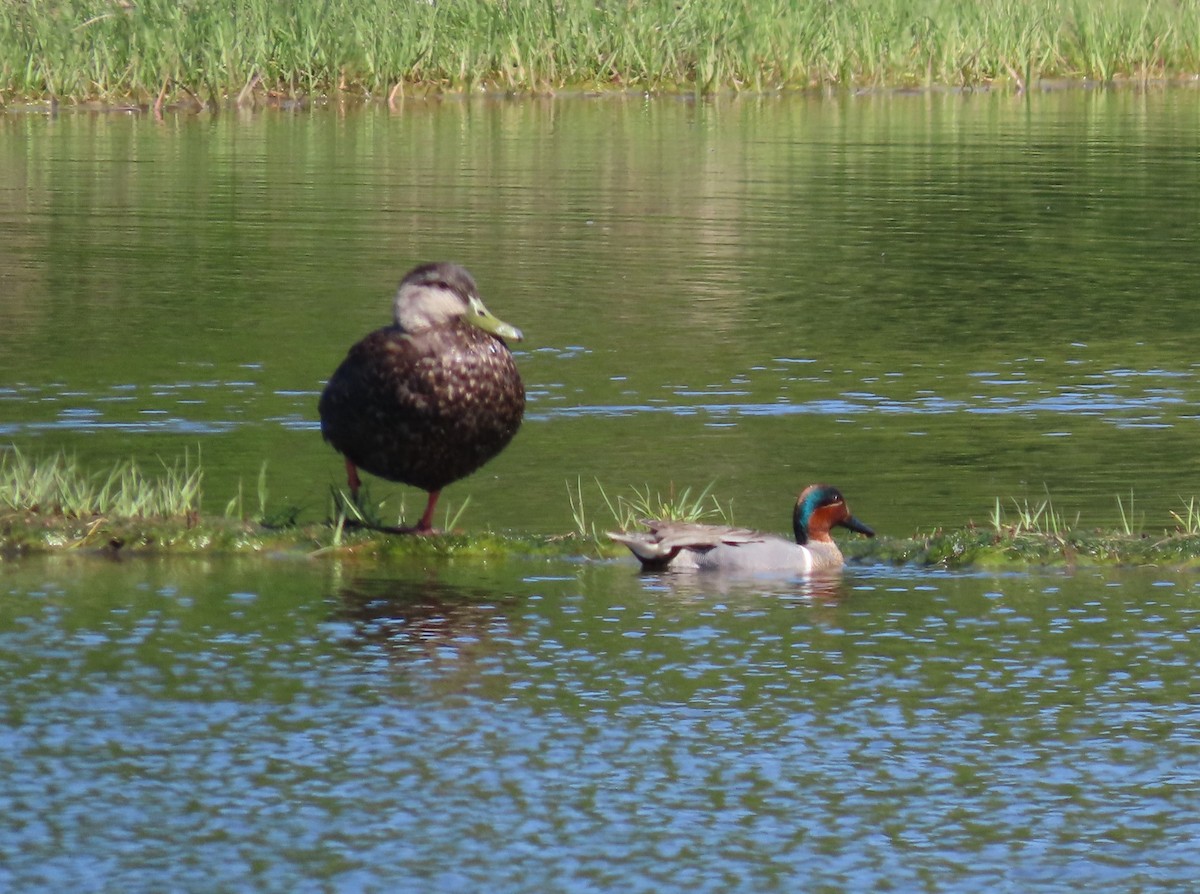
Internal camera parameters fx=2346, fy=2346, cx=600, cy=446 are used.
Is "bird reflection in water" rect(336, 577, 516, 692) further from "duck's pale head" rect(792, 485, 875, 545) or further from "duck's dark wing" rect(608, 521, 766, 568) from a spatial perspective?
"duck's pale head" rect(792, 485, 875, 545)

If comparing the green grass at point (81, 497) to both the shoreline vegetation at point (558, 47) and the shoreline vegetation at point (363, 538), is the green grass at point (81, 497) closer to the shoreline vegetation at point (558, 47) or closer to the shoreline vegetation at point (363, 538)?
the shoreline vegetation at point (363, 538)

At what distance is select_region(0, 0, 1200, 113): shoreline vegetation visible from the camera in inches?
1184

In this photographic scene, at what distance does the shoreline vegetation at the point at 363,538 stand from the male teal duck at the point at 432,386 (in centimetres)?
26

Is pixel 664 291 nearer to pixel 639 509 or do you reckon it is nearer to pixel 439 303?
pixel 639 509

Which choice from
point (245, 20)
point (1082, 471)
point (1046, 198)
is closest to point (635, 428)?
point (1082, 471)

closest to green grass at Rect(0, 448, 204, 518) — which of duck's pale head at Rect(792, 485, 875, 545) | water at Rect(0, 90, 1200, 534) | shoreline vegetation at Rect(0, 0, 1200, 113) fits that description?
water at Rect(0, 90, 1200, 534)

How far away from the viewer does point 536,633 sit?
7625 mm

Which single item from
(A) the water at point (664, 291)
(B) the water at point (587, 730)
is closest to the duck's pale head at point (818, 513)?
(B) the water at point (587, 730)

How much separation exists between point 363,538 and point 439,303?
37.0 inches

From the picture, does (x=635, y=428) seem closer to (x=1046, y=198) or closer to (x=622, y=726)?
(x=622, y=726)

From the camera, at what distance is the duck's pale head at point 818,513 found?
338 inches

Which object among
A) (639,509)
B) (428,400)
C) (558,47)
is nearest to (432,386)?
(428,400)

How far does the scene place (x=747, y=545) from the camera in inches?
336

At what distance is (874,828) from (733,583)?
2.62 metres
